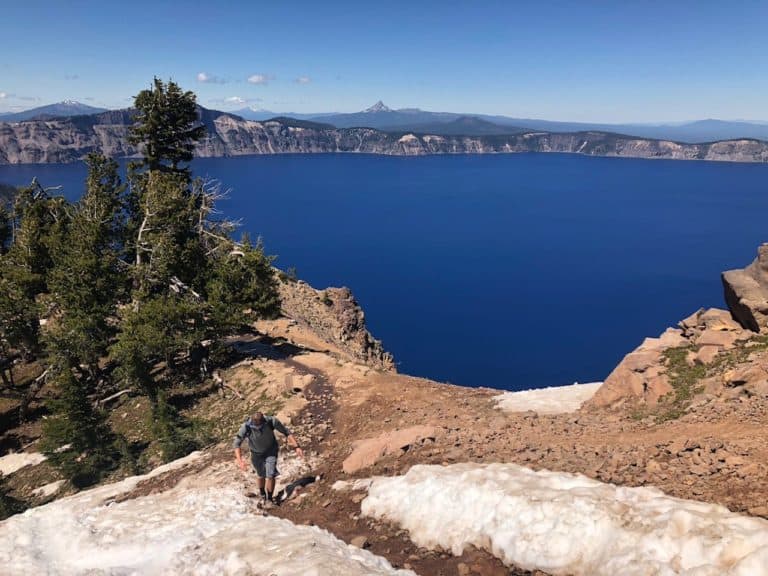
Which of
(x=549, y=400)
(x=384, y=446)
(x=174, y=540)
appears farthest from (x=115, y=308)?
(x=549, y=400)

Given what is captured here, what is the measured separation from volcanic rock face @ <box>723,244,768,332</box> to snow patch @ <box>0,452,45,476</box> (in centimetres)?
3359

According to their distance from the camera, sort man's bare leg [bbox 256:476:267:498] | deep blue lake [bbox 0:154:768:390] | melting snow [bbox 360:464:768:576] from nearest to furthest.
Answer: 1. melting snow [bbox 360:464:768:576]
2. man's bare leg [bbox 256:476:267:498]
3. deep blue lake [bbox 0:154:768:390]

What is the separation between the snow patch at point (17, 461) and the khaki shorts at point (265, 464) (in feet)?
64.7

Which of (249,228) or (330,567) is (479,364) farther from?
(249,228)

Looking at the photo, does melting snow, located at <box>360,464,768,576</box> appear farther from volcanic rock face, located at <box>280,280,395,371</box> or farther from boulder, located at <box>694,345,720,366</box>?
volcanic rock face, located at <box>280,280,395,371</box>

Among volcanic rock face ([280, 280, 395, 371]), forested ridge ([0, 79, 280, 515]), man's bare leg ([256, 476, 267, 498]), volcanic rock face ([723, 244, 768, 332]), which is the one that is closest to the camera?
man's bare leg ([256, 476, 267, 498])

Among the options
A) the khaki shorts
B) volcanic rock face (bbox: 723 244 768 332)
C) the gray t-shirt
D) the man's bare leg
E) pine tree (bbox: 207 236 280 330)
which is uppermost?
volcanic rock face (bbox: 723 244 768 332)

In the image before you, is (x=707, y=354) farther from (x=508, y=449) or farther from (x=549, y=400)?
(x=508, y=449)

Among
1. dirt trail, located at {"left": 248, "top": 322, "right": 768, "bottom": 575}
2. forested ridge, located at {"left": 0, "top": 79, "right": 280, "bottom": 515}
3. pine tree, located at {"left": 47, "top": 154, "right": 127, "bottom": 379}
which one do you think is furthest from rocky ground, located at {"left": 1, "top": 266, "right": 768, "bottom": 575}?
pine tree, located at {"left": 47, "top": 154, "right": 127, "bottom": 379}

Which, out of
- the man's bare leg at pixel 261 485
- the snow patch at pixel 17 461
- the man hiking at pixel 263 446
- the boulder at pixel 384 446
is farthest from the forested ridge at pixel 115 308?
the boulder at pixel 384 446

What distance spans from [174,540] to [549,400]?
1398 cm

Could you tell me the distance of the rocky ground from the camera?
398 inches

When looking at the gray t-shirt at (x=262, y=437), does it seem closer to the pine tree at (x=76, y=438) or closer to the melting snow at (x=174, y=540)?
the melting snow at (x=174, y=540)

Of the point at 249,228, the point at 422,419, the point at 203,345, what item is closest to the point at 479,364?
the point at 203,345
